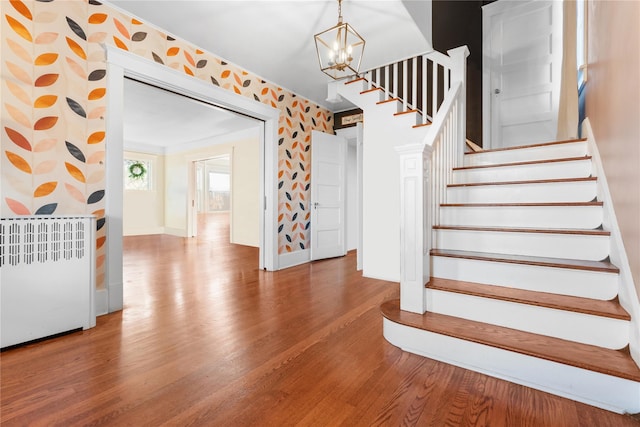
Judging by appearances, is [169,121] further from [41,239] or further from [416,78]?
[416,78]

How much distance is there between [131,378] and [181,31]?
2.77 m

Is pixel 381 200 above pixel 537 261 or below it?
above

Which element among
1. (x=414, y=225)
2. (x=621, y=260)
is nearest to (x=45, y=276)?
(x=414, y=225)

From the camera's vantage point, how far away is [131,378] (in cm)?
142

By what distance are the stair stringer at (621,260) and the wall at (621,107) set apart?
0.05 m

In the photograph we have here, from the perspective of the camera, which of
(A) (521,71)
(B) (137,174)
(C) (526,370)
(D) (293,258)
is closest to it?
(C) (526,370)

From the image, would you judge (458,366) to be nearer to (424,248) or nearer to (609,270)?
(424,248)

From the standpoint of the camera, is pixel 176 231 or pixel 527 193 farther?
pixel 176 231

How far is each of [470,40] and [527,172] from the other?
2.71 metres

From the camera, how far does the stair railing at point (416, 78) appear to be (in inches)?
119

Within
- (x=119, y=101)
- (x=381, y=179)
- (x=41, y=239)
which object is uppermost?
(x=119, y=101)

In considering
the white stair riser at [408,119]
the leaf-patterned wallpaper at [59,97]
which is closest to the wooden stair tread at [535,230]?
the white stair riser at [408,119]

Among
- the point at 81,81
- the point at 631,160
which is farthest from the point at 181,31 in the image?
the point at 631,160

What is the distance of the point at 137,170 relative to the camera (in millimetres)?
7441
